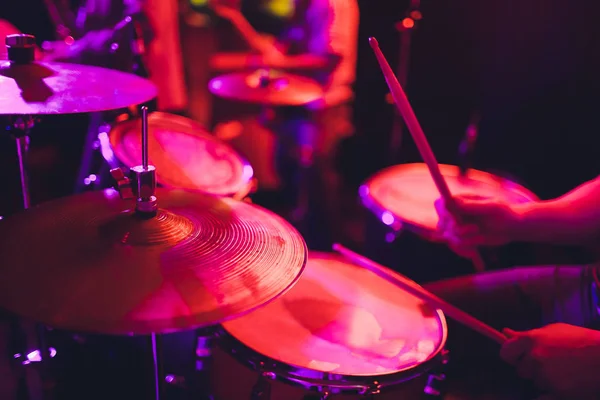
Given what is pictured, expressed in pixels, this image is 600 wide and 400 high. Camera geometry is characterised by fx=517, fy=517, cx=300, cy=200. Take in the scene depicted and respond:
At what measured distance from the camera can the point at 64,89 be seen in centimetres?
113

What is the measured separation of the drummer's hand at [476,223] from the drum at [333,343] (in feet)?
0.63

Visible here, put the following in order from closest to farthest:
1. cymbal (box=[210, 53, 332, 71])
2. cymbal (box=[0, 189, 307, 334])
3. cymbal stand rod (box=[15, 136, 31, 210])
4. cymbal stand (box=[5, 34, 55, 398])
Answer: cymbal (box=[0, 189, 307, 334]) → cymbal stand (box=[5, 34, 55, 398]) → cymbal stand rod (box=[15, 136, 31, 210]) → cymbal (box=[210, 53, 332, 71])

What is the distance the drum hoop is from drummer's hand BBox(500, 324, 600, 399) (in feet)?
0.59

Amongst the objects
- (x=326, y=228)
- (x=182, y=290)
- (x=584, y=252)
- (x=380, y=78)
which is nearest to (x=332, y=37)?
(x=380, y=78)

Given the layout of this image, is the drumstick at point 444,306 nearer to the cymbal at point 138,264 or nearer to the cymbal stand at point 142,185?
the cymbal at point 138,264

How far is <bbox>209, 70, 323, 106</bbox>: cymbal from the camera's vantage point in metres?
2.55

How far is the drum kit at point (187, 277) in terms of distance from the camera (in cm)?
75

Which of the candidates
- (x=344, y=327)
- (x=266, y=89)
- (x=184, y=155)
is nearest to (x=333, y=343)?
(x=344, y=327)

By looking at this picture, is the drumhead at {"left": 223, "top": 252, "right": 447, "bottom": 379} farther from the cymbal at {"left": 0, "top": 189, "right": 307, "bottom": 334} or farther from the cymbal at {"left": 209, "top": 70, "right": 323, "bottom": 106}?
the cymbal at {"left": 209, "top": 70, "right": 323, "bottom": 106}

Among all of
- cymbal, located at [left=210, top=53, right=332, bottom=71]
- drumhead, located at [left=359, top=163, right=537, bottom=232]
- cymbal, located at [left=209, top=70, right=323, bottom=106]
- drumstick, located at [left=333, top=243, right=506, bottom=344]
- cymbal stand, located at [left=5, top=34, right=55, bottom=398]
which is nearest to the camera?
drumstick, located at [left=333, top=243, right=506, bottom=344]

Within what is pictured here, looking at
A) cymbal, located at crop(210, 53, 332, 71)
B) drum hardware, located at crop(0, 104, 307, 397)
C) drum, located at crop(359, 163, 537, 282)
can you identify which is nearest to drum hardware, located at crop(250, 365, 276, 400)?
drum hardware, located at crop(0, 104, 307, 397)

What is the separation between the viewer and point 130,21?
149cm

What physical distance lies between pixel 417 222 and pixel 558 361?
63 centimetres

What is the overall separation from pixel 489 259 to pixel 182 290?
1249 mm
